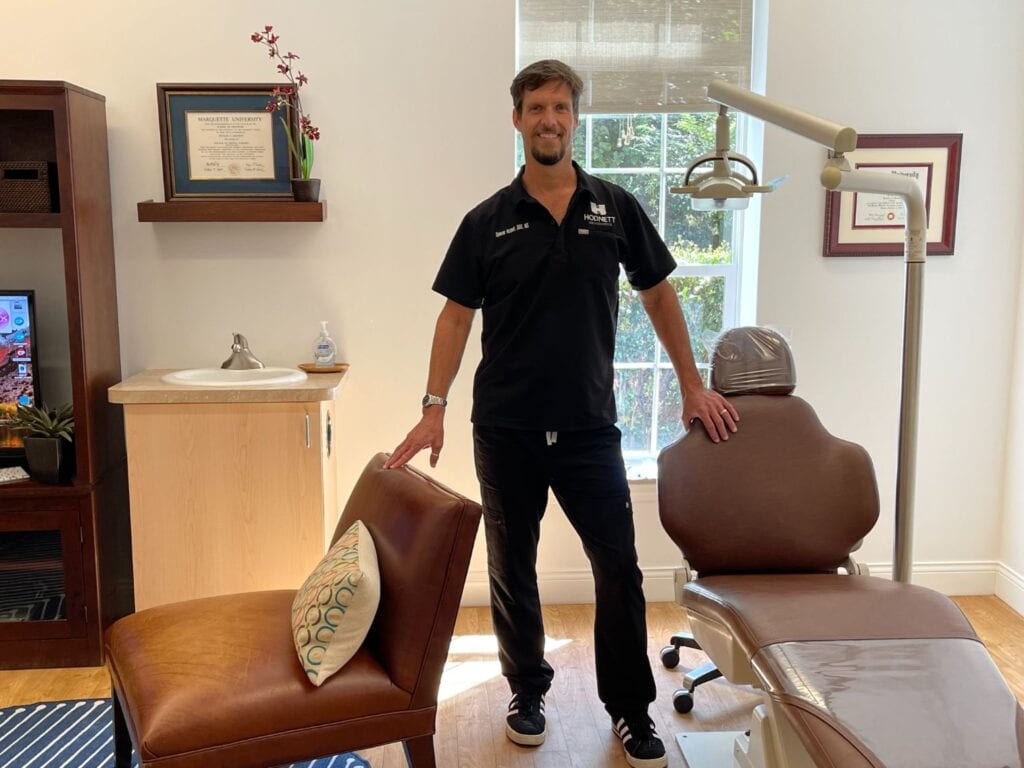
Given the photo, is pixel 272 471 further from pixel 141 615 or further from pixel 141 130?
pixel 141 130

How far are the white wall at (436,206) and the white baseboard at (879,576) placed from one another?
0.6 inches

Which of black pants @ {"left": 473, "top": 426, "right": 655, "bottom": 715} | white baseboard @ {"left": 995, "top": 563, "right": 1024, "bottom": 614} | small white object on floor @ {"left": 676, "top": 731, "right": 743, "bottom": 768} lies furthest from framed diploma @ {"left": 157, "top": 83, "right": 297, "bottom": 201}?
white baseboard @ {"left": 995, "top": 563, "right": 1024, "bottom": 614}

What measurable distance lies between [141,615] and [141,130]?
64.4 inches

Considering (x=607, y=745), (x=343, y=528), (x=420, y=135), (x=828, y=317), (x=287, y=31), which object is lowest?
(x=607, y=745)

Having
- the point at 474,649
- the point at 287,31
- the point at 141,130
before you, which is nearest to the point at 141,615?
the point at 474,649

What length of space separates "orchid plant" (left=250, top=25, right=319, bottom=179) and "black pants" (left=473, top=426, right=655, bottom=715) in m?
1.17

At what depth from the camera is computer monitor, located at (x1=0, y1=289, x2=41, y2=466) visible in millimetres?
2816

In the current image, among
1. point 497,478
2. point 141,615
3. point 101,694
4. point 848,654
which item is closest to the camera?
point 848,654

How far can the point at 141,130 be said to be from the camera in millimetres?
2924

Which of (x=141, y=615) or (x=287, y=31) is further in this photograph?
(x=287, y=31)

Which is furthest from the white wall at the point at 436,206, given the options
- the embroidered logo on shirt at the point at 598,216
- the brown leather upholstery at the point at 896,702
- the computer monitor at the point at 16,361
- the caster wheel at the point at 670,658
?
the brown leather upholstery at the point at 896,702

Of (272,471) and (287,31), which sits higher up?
(287,31)

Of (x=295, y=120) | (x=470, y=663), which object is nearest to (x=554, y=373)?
(x=470, y=663)

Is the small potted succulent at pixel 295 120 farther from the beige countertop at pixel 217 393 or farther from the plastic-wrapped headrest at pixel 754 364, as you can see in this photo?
the plastic-wrapped headrest at pixel 754 364
